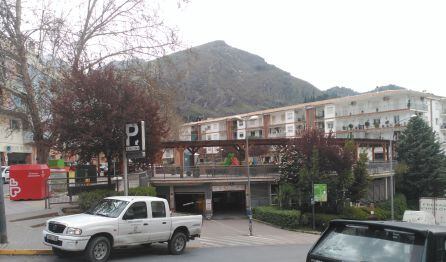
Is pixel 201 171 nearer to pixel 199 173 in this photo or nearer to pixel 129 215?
pixel 199 173

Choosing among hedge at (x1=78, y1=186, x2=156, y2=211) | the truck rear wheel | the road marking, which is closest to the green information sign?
the road marking

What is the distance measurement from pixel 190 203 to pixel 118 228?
1093 inches

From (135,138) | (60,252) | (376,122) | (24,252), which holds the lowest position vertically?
(24,252)

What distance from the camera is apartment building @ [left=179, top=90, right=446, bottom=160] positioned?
79562 millimetres

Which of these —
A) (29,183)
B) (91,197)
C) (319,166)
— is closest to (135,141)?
(91,197)

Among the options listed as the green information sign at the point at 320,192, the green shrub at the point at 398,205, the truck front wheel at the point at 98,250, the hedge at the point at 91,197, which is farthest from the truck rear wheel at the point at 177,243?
the green shrub at the point at 398,205

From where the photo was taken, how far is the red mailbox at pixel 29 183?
904 inches

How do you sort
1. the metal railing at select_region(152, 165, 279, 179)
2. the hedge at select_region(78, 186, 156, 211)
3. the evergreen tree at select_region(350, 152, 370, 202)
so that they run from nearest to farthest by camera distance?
the hedge at select_region(78, 186, 156, 211), the metal railing at select_region(152, 165, 279, 179), the evergreen tree at select_region(350, 152, 370, 202)

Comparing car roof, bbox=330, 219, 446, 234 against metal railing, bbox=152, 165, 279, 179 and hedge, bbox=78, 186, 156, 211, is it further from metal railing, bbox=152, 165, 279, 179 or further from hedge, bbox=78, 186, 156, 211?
metal railing, bbox=152, 165, 279, 179

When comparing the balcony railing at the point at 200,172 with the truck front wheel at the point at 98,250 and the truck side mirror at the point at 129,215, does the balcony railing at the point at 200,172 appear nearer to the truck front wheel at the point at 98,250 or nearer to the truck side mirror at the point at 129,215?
the truck side mirror at the point at 129,215

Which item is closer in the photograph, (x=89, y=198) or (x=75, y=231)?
(x=75, y=231)

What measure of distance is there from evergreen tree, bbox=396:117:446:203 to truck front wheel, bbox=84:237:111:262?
48.2m

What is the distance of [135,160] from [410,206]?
41.3 meters

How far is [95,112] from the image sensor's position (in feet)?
68.4
